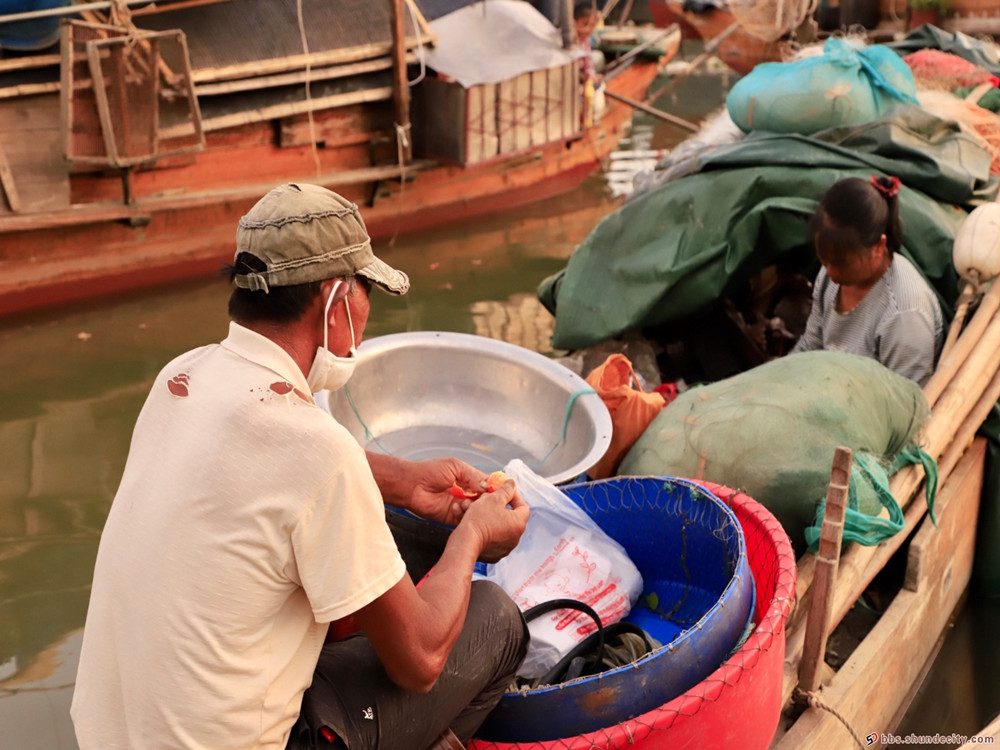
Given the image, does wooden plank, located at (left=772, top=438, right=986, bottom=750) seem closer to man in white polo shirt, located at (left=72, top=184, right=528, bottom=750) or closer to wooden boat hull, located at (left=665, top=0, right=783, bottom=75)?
man in white polo shirt, located at (left=72, top=184, right=528, bottom=750)

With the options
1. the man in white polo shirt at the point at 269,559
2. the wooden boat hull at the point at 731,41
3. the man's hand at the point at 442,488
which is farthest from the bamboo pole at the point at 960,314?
the wooden boat hull at the point at 731,41

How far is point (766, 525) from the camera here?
2.28m

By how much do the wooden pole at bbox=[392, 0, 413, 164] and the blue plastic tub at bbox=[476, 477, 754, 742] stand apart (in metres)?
5.61

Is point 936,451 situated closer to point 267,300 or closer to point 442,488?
point 442,488

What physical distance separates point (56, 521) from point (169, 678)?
10.7 feet

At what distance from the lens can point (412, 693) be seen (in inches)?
67.4

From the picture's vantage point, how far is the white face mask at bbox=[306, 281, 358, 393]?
165 centimetres

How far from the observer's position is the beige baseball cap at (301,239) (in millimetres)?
1579

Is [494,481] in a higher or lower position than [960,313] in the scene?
higher

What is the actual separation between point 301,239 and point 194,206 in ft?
19.1

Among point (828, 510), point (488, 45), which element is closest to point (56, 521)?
point (828, 510)

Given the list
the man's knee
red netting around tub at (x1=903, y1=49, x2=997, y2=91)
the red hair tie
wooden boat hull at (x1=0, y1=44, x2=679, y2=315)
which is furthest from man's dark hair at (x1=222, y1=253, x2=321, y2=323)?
wooden boat hull at (x1=0, y1=44, x2=679, y2=315)

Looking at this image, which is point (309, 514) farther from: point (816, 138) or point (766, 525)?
point (816, 138)

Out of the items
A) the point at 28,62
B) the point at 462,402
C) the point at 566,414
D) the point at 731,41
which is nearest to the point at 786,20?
the point at 731,41
